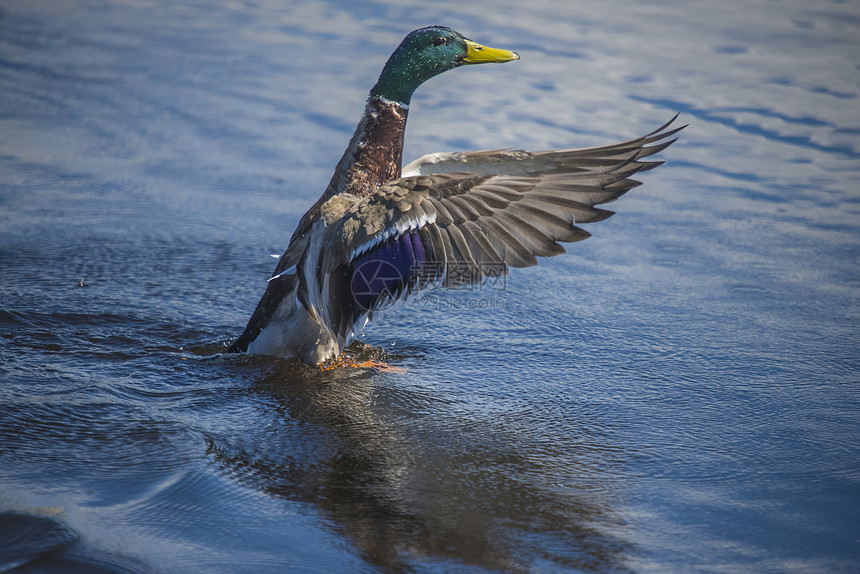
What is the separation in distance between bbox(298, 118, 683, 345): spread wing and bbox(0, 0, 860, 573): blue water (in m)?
0.56

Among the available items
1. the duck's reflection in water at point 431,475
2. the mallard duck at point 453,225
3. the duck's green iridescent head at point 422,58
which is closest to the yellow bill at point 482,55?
the duck's green iridescent head at point 422,58

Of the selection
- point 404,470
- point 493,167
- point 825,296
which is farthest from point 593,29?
point 404,470

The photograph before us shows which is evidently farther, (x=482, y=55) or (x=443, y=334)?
(x=482, y=55)

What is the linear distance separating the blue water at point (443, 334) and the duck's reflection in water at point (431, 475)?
0.5 inches

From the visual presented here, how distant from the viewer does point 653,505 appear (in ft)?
9.81

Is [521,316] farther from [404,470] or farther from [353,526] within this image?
[353,526]

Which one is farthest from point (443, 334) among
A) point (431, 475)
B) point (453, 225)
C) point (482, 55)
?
point (482, 55)

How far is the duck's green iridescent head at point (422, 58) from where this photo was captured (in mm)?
4625

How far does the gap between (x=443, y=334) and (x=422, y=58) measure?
1.49m

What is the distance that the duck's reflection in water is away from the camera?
2.71 meters

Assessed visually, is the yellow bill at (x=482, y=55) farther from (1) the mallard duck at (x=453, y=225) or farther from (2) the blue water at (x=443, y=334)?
(2) the blue water at (x=443, y=334)

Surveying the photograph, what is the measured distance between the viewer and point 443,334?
14.7 ft

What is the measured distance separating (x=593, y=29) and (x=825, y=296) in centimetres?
567

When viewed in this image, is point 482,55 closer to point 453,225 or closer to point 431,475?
point 453,225
